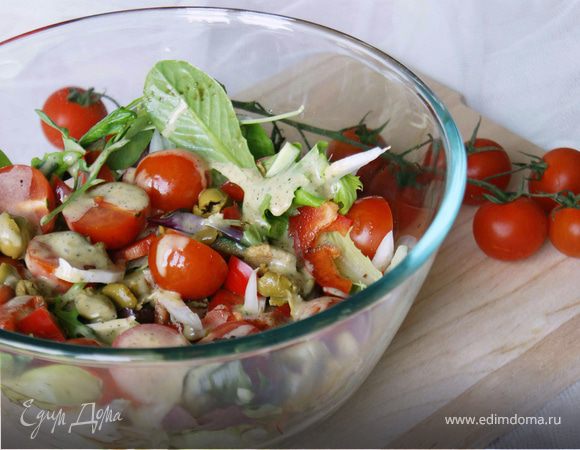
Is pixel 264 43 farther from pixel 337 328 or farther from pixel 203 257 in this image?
pixel 337 328

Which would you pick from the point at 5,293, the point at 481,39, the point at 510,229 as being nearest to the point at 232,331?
the point at 5,293

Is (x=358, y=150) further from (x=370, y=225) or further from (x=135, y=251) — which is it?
(x=135, y=251)

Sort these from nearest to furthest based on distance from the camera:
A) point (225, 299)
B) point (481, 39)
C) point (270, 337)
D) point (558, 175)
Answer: point (270, 337)
point (225, 299)
point (558, 175)
point (481, 39)

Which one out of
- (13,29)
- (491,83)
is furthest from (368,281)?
(13,29)

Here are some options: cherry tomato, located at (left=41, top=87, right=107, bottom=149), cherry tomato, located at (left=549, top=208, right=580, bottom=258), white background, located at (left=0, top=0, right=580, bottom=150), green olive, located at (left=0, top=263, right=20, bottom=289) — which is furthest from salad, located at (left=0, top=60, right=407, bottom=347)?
white background, located at (left=0, top=0, right=580, bottom=150)

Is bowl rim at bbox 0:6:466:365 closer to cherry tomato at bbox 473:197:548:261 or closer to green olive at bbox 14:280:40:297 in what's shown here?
green olive at bbox 14:280:40:297
